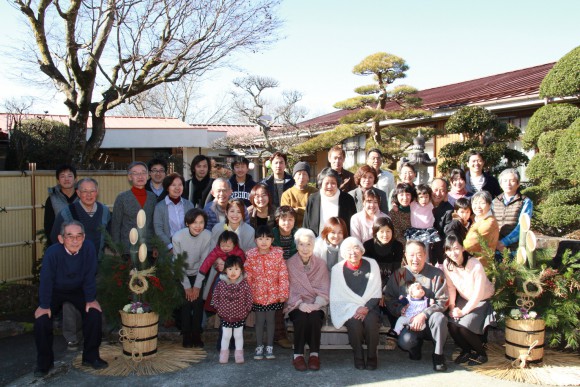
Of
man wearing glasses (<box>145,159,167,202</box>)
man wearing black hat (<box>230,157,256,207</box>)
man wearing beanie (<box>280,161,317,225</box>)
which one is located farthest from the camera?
man wearing black hat (<box>230,157,256,207</box>)

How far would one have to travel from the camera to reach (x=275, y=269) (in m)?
4.77

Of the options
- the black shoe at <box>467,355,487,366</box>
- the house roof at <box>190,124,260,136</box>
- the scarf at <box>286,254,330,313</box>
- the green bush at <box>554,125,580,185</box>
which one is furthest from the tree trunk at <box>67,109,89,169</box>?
the house roof at <box>190,124,260,136</box>

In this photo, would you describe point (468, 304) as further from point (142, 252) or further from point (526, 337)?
point (142, 252)

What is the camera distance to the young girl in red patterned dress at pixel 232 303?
4566 mm

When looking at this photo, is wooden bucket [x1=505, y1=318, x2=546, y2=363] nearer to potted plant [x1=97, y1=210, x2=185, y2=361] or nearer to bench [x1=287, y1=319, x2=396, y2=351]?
bench [x1=287, y1=319, x2=396, y2=351]

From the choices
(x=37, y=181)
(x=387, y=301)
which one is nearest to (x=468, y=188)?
(x=387, y=301)

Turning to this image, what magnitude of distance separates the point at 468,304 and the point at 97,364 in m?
3.31

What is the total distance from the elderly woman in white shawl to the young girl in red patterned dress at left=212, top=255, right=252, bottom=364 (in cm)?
82

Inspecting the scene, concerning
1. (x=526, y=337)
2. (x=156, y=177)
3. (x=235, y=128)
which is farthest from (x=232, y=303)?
(x=235, y=128)

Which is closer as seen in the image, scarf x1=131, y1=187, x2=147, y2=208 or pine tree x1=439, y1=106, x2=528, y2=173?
scarf x1=131, y1=187, x2=147, y2=208

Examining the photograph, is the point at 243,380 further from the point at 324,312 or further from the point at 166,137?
the point at 166,137

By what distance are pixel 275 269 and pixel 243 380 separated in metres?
1.03

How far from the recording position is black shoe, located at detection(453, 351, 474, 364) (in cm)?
455

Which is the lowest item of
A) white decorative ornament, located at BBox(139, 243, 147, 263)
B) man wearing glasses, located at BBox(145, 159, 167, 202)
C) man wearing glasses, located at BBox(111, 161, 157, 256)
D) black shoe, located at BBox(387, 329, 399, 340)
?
black shoe, located at BBox(387, 329, 399, 340)
